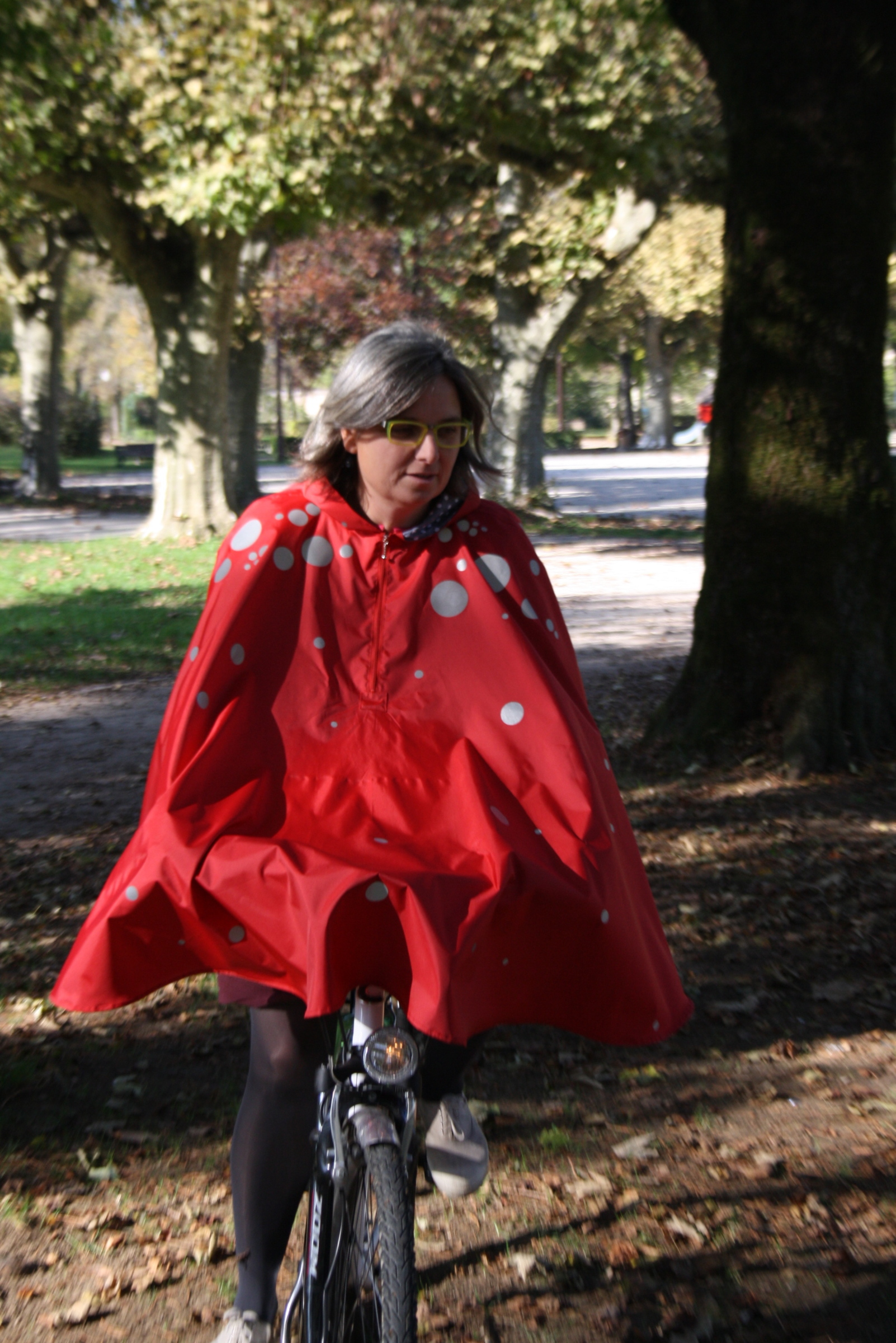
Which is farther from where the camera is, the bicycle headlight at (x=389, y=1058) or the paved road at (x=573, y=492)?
the paved road at (x=573, y=492)

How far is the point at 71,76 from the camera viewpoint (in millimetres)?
15258

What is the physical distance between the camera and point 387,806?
243cm

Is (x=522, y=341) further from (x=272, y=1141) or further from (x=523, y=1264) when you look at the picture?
(x=272, y=1141)

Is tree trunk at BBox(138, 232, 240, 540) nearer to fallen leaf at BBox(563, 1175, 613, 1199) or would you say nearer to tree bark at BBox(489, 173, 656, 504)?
tree bark at BBox(489, 173, 656, 504)

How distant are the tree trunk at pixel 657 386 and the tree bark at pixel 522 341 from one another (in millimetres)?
34347

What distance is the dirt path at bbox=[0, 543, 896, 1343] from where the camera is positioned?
9.78 feet

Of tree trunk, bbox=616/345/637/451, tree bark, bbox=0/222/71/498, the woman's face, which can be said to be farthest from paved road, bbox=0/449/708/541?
tree trunk, bbox=616/345/637/451

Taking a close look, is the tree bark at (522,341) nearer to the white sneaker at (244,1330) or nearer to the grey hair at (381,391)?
the grey hair at (381,391)

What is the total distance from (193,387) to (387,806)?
56.7ft

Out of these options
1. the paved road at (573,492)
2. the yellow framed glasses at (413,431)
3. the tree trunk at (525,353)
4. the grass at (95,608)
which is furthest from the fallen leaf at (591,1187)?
the tree trunk at (525,353)

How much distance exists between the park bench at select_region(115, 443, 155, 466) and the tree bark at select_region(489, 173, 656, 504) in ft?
93.2

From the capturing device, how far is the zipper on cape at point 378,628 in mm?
2564

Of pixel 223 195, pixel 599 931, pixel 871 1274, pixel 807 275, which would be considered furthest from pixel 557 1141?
pixel 223 195

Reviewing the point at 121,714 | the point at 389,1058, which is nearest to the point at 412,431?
the point at 389,1058
